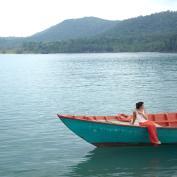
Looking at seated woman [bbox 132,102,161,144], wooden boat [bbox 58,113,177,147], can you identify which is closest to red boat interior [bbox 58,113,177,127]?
wooden boat [bbox 58,113,177,147]

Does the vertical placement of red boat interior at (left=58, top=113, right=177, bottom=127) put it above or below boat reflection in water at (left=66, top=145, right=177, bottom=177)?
above

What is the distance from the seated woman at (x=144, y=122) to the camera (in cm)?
2061

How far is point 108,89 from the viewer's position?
175 feet

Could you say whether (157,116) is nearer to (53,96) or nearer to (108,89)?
(53,96)

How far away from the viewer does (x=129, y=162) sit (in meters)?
20.0

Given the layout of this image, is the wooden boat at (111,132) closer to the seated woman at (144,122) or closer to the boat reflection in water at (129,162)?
the seated woman at (144,122)

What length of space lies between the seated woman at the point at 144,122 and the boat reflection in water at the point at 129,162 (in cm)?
89

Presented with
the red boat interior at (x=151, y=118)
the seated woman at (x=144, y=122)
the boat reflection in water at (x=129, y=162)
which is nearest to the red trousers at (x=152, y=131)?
the seated woman at (x=144, y=122)

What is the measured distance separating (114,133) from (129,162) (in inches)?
65.2

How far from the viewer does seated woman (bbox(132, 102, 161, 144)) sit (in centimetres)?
2061

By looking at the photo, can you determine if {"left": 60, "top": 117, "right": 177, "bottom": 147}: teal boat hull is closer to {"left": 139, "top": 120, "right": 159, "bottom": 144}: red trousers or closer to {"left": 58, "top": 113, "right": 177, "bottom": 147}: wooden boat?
{"left": 58, "top": 113, "right": 177, "bottom": 147}: wooden boat

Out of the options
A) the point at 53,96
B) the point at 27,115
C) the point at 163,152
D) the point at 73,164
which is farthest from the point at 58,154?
the point at 53,96

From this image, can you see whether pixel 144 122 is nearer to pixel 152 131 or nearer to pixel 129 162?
pixel 152 131

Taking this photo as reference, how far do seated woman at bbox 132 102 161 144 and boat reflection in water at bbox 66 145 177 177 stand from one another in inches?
34.9
